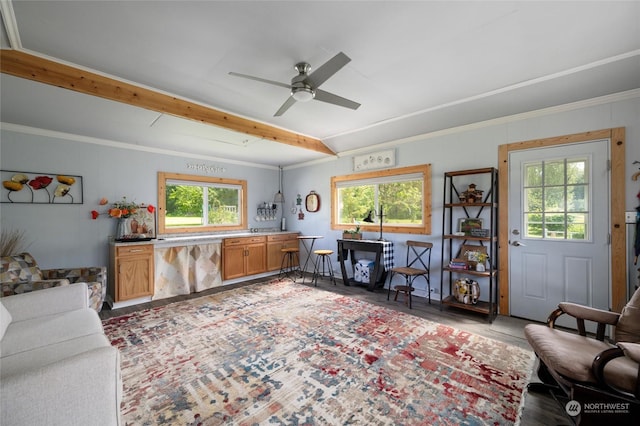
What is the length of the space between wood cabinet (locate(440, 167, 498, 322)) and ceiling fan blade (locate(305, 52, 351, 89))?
2369 mm

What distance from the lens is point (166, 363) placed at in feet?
7.44

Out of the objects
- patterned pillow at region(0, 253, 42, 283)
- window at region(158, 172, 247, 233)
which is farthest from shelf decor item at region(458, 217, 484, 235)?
patterned pillow at region(0, 253, 42, 283)

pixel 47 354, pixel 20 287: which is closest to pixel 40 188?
pixel 20 287

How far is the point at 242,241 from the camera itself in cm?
504

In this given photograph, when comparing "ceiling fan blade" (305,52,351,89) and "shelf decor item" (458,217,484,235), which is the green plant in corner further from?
"shelf decor item" (458,217,484,235)

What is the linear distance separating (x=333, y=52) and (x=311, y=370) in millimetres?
2646

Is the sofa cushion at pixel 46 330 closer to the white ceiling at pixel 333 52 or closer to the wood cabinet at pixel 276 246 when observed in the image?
the white ceiling at pixel 333 52

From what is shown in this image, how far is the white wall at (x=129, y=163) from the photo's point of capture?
2.87 meters

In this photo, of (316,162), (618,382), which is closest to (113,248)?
(316,162)

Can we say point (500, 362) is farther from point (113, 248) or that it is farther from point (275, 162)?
point (275, 162)

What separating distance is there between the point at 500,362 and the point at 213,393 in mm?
2362

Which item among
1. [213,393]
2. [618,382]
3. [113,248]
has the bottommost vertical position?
[213,393]

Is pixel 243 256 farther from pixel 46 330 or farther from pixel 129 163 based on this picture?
pixel 46 330

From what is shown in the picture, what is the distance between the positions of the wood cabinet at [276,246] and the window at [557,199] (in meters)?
4.16
